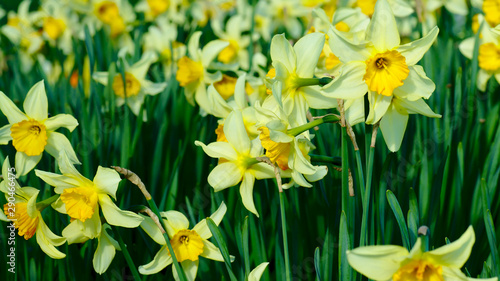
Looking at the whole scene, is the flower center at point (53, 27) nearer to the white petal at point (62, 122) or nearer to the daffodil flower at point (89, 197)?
the white petal at point (62, 122)

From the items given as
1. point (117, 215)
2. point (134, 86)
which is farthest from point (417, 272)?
point (134, 86)

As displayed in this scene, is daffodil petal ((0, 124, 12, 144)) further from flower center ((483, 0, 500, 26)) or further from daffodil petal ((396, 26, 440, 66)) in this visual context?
flower center ((483, 0, 500, 26))

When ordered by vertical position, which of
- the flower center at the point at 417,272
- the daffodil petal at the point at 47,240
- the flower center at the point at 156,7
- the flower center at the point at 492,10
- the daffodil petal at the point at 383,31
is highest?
the flower center at the point at 156,7

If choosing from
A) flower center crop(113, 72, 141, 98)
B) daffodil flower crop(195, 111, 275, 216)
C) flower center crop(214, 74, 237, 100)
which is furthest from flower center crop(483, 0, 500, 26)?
flower center crop(113, 72, 141, 98)

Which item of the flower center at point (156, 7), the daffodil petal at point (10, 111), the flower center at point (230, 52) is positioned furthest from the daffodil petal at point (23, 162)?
the flower center at point (156, 7)

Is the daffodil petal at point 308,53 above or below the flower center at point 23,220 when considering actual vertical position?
above

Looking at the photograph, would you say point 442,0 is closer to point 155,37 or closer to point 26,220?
point 155,37

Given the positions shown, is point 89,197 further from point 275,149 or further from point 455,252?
point 455,252
